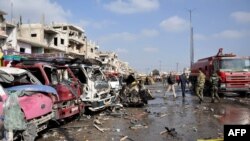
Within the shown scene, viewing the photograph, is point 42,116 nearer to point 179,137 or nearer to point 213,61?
point 179,137

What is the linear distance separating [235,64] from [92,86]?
13025mm

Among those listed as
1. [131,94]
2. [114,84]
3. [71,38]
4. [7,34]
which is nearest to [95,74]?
[131,94]

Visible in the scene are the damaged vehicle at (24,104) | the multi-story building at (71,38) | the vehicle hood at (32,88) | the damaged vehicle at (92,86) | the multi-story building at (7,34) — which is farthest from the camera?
the multi-story building at (71,38)

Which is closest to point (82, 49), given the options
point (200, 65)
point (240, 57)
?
point (200, 65)

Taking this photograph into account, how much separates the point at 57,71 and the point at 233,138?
331 inches

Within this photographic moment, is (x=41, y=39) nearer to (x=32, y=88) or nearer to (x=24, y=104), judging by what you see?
(x=32, y=88)

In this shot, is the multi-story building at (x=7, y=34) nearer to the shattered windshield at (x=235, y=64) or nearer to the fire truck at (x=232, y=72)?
the fire truck at (x=232, y=72)

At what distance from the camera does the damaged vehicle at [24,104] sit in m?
7.38

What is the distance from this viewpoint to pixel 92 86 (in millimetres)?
14320

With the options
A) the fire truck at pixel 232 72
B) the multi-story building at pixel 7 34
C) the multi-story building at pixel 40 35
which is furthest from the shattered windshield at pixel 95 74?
the multi-story building at pixel 40 35

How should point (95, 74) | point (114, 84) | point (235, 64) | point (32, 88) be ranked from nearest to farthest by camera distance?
point (32, 88) < point (95, 74) < point (114, 84) < point (235, 64)

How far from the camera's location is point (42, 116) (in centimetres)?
928

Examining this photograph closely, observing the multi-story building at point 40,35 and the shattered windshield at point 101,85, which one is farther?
the multi-story building at point 40,35

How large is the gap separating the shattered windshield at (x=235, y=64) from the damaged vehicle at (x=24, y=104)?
16.0 meters
